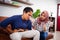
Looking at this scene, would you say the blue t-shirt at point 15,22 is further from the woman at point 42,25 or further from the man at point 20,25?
the woman at point 42,25

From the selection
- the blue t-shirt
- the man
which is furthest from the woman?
the blue t-shirt

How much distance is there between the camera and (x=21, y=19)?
9.02ft

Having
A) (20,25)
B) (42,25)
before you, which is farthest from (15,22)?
(42,25)

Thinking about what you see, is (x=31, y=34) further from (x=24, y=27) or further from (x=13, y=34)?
(x=13, y=34)

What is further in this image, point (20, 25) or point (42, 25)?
point (42, 25)

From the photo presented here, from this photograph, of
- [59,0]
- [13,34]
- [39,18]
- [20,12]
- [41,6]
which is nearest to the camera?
[13,34]

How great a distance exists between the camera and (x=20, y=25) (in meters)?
2.74

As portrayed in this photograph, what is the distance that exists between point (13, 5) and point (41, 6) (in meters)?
1.21

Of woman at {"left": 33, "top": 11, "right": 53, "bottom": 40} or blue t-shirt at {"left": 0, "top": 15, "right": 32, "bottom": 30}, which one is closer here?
blue t-shirt at {"left": 0, "top": 15, "right": 32, "bottom": 30}

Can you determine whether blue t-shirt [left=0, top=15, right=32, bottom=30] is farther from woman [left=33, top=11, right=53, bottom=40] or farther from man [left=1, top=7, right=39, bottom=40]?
woman [left=33, top=11, right=53, bottom=40]

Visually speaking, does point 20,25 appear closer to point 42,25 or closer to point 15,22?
point 15,22

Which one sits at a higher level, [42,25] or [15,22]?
[15,22]

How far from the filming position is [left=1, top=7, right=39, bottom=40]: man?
267 cm

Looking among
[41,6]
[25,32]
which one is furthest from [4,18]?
[41,6]
